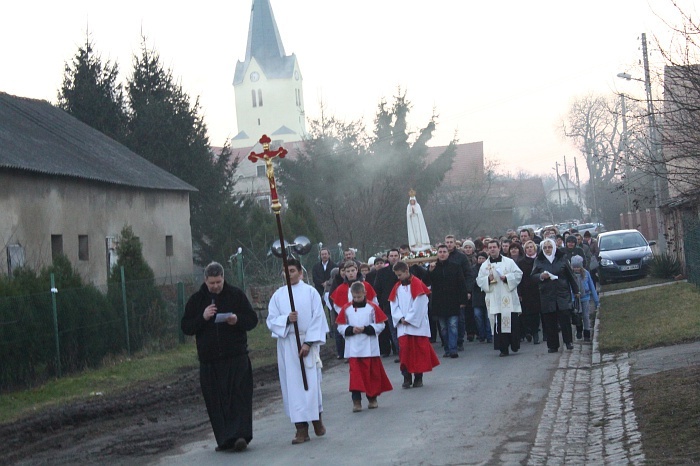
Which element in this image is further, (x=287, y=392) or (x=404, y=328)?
(x=404, y=328)

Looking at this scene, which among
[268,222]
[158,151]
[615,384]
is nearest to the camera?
[615,384]

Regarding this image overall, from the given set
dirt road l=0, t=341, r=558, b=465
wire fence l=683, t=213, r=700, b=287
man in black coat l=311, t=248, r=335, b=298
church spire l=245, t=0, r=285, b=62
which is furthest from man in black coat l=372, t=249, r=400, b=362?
church spire l=245, t=0, r=285, b=62

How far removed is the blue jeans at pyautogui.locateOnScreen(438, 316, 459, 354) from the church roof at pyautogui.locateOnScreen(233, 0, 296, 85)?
107 metres

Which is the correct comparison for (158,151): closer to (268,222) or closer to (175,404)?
(268,222)

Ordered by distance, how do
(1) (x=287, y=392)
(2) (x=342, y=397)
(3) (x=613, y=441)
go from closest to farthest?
(3) (x=613, y=441) → (1) (x=287, y=392) → (2) (x=342, y=397)

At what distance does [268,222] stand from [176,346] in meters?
18.3

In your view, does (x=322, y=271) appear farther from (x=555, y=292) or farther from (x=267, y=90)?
(x=267, y=90)

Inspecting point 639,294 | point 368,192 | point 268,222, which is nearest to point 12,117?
point 268,222

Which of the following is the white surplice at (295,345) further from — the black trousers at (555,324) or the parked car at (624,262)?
the parked car at (624,262)

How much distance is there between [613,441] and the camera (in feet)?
29.4

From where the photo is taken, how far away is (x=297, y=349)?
10.3 meters

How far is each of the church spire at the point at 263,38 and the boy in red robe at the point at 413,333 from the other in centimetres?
11000

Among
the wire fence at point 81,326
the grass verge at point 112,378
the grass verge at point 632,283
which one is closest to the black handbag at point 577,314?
the grass verge at point 112,378

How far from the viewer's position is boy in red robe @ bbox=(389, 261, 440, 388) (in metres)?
13.7
